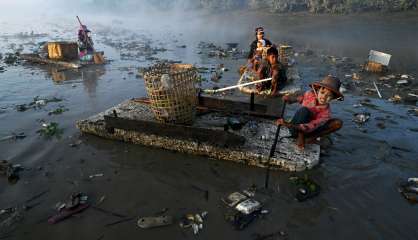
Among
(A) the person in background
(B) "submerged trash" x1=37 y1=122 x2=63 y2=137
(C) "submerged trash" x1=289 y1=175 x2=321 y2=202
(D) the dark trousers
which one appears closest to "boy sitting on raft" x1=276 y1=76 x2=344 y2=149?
(D) the dark trousers

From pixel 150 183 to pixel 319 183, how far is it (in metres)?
2.68

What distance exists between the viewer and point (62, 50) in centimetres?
1434

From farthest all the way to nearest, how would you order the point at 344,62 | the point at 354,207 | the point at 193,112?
1. the point at 344,62
2. the point at 193,112
3. the point at 354,207

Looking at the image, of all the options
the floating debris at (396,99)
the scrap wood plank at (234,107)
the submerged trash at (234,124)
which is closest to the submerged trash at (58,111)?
the scrap wood plank at (234,107)

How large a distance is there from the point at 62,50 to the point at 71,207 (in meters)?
12.0

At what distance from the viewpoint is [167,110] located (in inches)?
225

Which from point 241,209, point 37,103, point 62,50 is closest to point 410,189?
point 241,209

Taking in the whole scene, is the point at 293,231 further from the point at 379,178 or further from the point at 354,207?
the point at 379,178

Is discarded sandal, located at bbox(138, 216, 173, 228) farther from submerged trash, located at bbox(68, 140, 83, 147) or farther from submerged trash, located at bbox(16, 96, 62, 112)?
submerged trash, located at bbox(16, 96, 62, 112)

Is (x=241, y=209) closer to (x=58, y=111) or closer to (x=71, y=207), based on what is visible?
(x=71, y=207)

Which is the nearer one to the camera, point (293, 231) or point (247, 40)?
point (293, 231)

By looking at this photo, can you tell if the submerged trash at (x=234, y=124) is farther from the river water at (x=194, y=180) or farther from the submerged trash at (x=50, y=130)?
the submerged trash at (x=50, y=130)

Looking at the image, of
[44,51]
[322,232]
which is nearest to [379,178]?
[322,232]

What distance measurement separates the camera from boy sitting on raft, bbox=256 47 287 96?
8.68 meters
